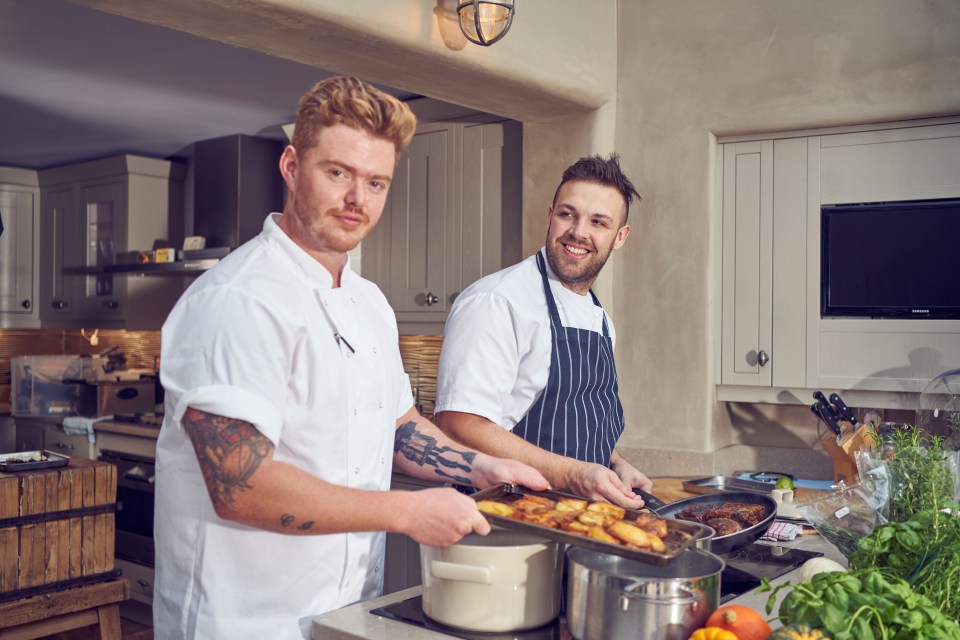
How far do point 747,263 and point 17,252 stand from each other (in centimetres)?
514

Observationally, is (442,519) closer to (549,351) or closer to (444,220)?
(549,351)

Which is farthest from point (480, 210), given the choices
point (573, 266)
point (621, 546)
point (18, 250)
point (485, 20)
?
point (18, 250)

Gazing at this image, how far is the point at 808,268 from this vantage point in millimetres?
3445

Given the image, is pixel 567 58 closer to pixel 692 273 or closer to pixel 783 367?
pixel 692 273

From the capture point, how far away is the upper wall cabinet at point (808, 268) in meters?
3.23

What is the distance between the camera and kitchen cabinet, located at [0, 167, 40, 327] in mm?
6418

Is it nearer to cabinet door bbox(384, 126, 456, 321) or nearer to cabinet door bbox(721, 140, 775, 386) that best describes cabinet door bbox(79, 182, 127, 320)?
cabinet door bbox(384, 126, 456, 321)

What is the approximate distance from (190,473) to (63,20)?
8.65 ft

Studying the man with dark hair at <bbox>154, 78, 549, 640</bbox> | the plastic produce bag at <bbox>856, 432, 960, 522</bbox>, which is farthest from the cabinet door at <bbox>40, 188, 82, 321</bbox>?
the plastic produce bag at <bbox>856, 432, 960, 522</bbox>

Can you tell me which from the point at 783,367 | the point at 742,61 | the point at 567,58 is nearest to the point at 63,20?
the point at 567,58

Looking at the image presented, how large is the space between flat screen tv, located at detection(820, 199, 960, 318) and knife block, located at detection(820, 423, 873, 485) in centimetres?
45

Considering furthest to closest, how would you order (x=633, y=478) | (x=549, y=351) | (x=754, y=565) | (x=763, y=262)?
(x=763, y=262), (x=549, y=351), (x=633, y=478), (x=754, y=565)

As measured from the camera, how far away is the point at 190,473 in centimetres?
163

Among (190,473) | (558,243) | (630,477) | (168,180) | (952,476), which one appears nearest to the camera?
(190,473)
